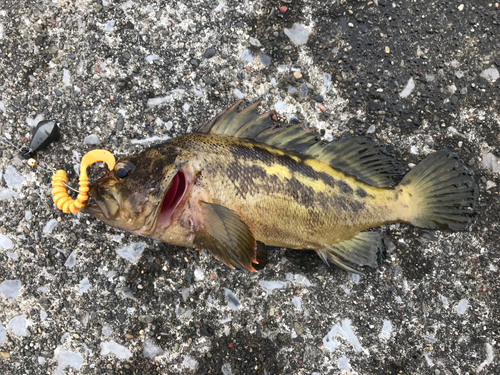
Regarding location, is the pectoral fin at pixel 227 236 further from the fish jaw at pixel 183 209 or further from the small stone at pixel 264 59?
the small stone at pixel 264 59

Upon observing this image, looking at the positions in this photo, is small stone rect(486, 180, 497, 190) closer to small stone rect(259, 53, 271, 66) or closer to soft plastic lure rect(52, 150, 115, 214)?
small stone rect(259, 53, 271, 66)

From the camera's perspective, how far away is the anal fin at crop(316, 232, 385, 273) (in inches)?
105

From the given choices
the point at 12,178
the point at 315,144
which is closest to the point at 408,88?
the point at 315,144

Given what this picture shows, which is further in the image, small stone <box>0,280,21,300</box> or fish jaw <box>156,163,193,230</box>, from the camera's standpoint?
small stone <box>0,280,21,300</box>

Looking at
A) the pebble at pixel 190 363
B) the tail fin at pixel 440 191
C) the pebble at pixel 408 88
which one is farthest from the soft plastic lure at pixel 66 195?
the pebble at pixel 408 88

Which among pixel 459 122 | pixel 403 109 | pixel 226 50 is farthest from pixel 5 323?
pixel 459 122

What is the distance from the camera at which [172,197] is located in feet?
7.59

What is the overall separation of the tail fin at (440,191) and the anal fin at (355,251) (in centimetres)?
35

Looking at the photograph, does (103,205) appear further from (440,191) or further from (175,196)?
(440,191)

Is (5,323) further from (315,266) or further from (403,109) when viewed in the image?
(403,109)

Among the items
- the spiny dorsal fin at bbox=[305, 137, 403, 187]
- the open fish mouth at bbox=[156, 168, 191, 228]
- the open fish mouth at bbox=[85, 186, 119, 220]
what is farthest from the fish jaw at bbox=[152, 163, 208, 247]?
the spiny dorsal fin at bbox=[305, 137, 403, 187]

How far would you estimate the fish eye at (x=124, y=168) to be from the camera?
2.32 metres

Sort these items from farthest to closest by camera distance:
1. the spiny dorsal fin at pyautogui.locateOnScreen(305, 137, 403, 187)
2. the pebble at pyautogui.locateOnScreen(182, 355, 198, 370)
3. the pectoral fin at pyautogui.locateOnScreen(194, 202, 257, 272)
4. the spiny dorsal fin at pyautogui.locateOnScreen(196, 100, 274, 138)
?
the pebble at pyautogui.locateOnScreen(182, 355, 198, 370), the spiny dorsal fin at pyautogui.locateOnScreen(305, 137, 403, 187), the spiny dorsal fin at pyautogui.locateOnScreen(196, 100, 274, 138), the pectoral fin at pyautogui.locateOnScreen(194, 202, 257, 272)

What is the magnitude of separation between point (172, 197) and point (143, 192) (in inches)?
7.5
